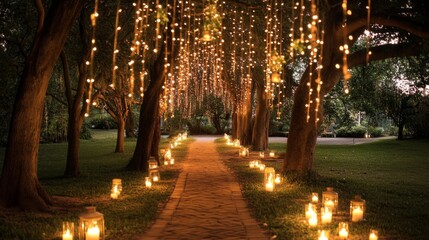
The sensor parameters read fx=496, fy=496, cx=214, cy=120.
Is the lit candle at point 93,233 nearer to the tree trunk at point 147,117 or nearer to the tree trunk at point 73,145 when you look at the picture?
the tree trunk at point 73,145

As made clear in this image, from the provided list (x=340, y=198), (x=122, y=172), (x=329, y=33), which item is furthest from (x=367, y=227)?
(x=122, y=172)

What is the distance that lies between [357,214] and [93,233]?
150 inches

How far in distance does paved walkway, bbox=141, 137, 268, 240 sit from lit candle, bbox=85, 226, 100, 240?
800 millimetres

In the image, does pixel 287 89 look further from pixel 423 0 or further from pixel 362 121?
pixel 362 121

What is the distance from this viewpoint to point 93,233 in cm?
551

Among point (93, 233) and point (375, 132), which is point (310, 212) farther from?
point (375, 132)

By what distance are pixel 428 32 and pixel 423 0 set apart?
1.94 ft

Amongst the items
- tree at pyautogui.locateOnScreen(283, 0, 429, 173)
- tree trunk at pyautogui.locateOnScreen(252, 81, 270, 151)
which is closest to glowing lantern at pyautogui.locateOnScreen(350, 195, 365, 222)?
tree at pyautogui.locateOnScreen(283, 0, 429, 173)

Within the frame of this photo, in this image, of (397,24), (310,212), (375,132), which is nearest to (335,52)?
(397,24)

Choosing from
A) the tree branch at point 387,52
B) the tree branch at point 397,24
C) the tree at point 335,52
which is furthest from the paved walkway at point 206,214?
the tree branch at point 397,24

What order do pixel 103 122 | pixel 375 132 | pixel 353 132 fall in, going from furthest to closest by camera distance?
pixel 103 122, pixel 353 132, pixel 375 132

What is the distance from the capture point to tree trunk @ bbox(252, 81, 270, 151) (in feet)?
77.8

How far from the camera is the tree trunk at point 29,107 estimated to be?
7902 millimetres

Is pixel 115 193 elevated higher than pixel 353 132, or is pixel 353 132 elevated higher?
pixel 353 132
